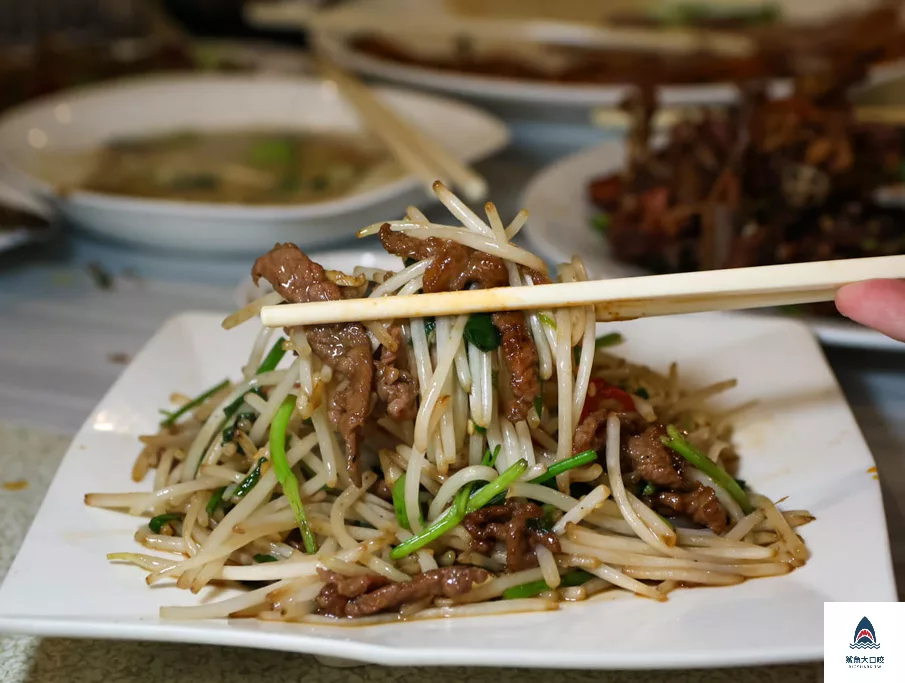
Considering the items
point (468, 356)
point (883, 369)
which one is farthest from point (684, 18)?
point (468, 356)

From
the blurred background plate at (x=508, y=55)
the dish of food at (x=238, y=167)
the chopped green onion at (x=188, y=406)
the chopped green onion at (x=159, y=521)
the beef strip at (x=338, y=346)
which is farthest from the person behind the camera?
the blurred background plate at (x=508, y=55)

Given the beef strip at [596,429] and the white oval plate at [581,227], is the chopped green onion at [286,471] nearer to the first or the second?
the beef strip at [596,429]

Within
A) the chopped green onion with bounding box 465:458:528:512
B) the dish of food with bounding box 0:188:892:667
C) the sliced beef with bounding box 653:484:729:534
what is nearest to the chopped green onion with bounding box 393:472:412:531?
the dish of food with bounding box 0:188:892:667

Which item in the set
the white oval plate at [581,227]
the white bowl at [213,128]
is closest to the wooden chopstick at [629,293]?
the white oval plate at [581,227]

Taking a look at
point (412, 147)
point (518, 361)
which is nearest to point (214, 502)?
point (518, 361)

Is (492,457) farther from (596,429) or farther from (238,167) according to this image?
(238,167)

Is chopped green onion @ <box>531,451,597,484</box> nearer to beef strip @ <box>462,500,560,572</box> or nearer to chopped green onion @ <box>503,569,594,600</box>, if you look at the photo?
beef strip @ <box>462,500,560,572</box>
